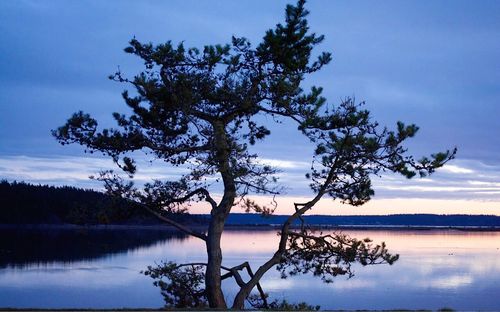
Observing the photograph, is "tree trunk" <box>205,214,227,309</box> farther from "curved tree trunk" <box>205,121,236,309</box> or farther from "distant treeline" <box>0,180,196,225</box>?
"distant treeline" <box>0,180,196,225</box>

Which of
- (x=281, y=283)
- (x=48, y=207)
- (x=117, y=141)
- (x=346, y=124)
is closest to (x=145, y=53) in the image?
(x=117, y=141)

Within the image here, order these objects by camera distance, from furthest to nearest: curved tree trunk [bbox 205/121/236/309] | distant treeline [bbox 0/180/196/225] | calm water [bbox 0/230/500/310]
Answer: distant treeline [bbox 0/180/196/225] < calm water [bbox 0/230/500/310] < curved tree trunk [bbox 205/121/236/309]

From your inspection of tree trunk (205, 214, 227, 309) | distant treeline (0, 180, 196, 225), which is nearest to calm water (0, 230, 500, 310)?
tree trunk (205, 214, 227, 309)

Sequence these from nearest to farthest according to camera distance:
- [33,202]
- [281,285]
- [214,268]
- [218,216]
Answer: [214,268], [218,216], [281,285], [33,202]

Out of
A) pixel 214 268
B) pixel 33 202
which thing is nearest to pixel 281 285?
pixel 214 268

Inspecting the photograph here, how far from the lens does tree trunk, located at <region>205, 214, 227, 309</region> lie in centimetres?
1522

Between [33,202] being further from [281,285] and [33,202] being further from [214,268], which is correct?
[214,268]

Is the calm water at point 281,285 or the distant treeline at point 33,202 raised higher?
the distant treeline at point 33,202

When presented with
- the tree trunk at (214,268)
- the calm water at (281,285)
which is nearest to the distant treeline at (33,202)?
the calm water at (281,285)

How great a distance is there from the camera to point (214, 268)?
15430 millimetres

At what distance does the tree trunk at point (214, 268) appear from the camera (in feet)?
49.9

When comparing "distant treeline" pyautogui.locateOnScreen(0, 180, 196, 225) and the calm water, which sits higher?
"distant treeline" pyautogui.locateOnScreen(0, 180, 196, 225)

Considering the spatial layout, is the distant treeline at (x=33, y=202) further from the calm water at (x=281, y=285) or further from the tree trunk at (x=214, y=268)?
the tree trunk at (x=214, y=268)

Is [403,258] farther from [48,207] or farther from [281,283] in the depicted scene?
[48,207]
